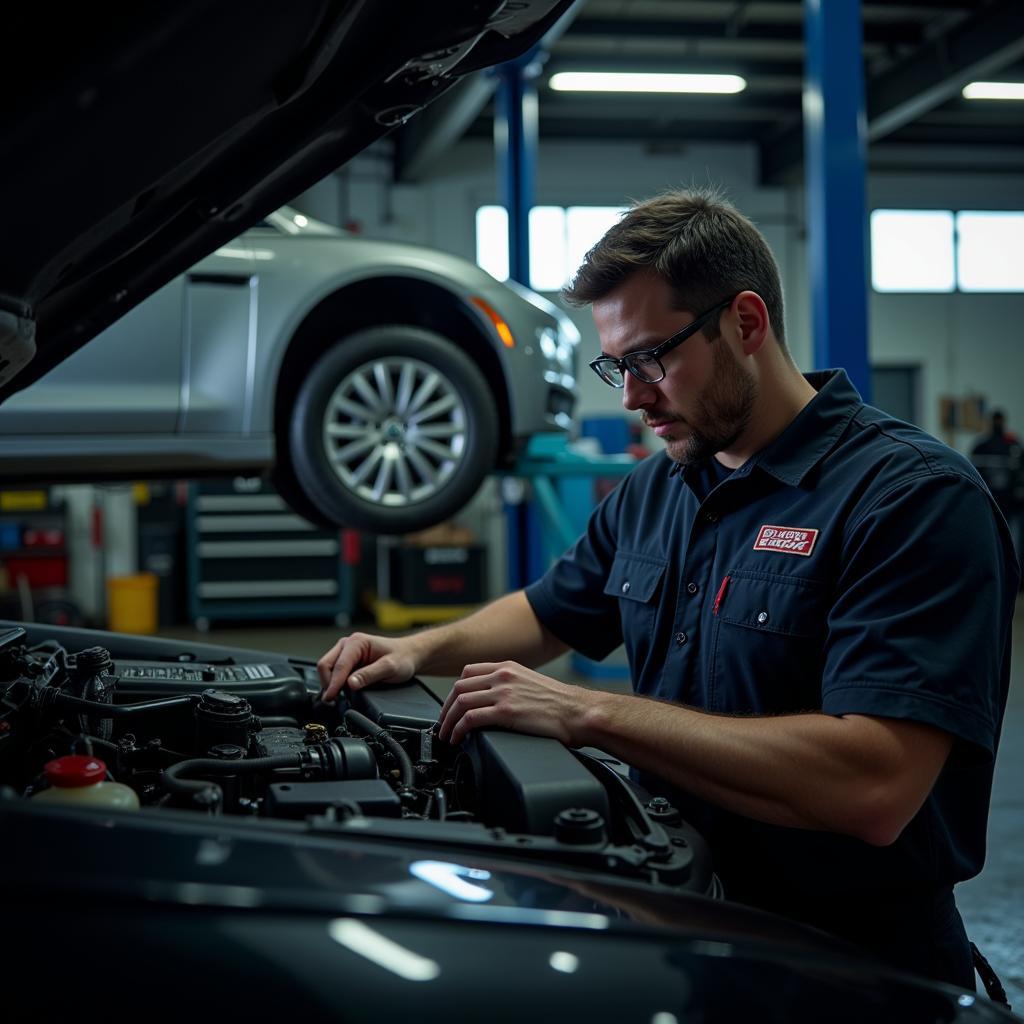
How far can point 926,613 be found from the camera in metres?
1.15

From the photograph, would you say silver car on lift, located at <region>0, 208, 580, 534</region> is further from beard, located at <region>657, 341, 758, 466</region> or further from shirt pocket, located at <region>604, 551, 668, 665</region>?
beard, located at <region>657, 341, 758, 466</region>

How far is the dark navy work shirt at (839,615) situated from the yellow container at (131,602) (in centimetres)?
697

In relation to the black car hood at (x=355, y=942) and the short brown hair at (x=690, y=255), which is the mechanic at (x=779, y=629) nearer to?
the short brown hair at (x=690, y=255)

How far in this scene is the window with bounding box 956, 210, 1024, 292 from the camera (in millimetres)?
11562

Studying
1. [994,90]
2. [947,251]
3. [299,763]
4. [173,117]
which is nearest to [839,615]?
[299,763]

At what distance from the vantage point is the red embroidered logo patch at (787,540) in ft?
4.33

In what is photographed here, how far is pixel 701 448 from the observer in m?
1.47

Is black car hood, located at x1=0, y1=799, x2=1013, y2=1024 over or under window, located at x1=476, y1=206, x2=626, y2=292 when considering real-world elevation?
under

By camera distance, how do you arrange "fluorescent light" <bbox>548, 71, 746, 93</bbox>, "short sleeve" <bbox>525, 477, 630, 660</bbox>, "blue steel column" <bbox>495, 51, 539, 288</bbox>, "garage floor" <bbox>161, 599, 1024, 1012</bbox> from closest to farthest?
1. "short sleeve" <bbox>525, 477, 630, 660</bbox>
2. "garage floor" <bbox>161, 599, 1024, 1012</bbox>
3. "blue steel column" <bbox>495, 51, 539, 288</bbox>
4. "fluorescent light" <bbox>548, 71, 746, 93</bbox>

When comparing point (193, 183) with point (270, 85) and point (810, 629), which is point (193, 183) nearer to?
point (270, 85)

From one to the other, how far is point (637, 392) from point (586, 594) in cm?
46

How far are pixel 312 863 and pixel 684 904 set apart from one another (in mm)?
278

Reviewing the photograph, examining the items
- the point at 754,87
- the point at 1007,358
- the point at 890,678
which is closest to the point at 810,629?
the point at 890,678

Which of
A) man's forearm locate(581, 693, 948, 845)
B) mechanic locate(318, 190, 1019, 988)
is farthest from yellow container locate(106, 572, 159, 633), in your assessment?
man's forearm locate(581, 693, 948, 845)
